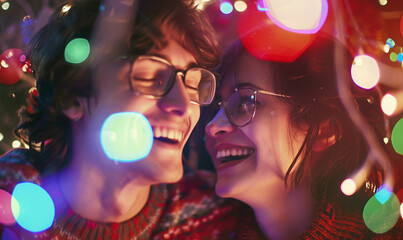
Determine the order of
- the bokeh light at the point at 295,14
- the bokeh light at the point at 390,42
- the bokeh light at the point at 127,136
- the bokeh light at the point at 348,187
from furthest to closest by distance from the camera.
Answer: the bokeh light at the point at 390,42
the bokeh light at the point at 348,187
the bokeh light at the point at 295,14
the bokeh light at the point at 127,136

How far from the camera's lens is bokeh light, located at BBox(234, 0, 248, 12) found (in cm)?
92

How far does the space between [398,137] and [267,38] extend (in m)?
0.56

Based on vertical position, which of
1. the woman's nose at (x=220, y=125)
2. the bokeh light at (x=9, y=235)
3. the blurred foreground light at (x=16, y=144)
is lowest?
the bokeh light at (x=9, y=235)

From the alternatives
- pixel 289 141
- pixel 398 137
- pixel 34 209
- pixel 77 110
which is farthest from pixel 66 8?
pixel 398 137

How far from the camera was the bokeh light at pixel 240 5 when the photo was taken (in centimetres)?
92

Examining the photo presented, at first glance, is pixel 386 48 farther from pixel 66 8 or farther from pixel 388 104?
pixel 66 8

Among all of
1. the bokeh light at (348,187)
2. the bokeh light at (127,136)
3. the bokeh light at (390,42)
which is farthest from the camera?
the bokeh light at (390,42)

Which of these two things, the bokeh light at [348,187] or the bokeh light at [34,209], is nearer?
the bokeh light at [34,209]

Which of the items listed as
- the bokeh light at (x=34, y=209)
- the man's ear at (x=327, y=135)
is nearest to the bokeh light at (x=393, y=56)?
the man's ear at (x=327, y=135)

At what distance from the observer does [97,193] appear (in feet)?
2.84

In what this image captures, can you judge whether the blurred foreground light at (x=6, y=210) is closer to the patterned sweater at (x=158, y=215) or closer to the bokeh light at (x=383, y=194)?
the patterned sweater at (x=158, y=215)

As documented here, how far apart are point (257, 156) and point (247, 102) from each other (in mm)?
140

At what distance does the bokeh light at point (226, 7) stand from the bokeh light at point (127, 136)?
1.12 feet

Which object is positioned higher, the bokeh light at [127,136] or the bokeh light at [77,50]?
the bokeh light at [77,50]
